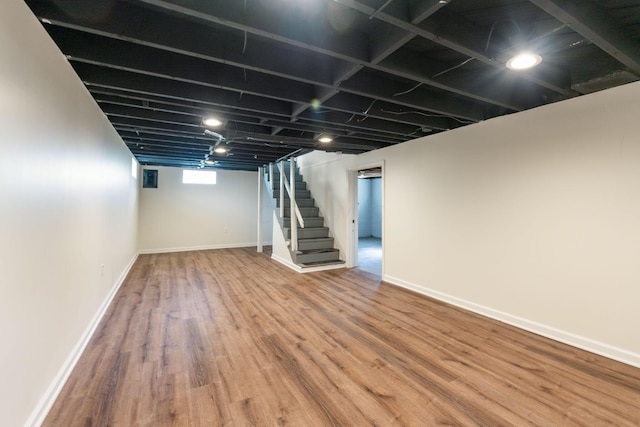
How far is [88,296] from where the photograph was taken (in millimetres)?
2646

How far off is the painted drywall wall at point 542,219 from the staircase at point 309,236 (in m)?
1.92

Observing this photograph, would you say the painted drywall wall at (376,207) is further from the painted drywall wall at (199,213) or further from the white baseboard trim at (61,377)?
the white baseboard trim at (61,377)

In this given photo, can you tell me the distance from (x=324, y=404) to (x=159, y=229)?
7.16m

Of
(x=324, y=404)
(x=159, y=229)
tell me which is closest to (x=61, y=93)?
(x=324, y=404)

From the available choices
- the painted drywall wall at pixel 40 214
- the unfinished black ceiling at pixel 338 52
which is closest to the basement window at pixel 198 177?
the unfinished black ceiling at pixel 338 52

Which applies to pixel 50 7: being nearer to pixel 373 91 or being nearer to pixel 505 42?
pixel 373 91

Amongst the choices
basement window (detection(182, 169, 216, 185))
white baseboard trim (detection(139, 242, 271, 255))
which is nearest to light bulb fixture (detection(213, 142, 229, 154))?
basement window (detection(182, 169, 216, 185))

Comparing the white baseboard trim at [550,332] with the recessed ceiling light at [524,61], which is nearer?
the recessed ceiling light at [524,61]

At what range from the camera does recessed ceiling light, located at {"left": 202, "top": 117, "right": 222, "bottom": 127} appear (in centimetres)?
321

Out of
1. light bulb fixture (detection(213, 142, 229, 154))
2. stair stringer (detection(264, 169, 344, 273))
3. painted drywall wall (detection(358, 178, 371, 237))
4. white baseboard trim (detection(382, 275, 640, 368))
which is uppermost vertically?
light bulb fixture (detection(213, 142, 229, 154))

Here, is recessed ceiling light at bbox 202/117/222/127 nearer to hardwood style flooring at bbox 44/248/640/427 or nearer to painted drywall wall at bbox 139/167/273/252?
hardwood style flooring at bbox 44/248/640/427

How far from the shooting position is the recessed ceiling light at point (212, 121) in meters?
3.21

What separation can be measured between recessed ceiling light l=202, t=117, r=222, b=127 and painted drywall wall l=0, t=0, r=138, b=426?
3.41 feet

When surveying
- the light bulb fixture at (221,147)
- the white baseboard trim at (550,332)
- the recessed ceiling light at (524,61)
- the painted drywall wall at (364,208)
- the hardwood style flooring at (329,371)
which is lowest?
the hardwood style flooring at (329,371)
